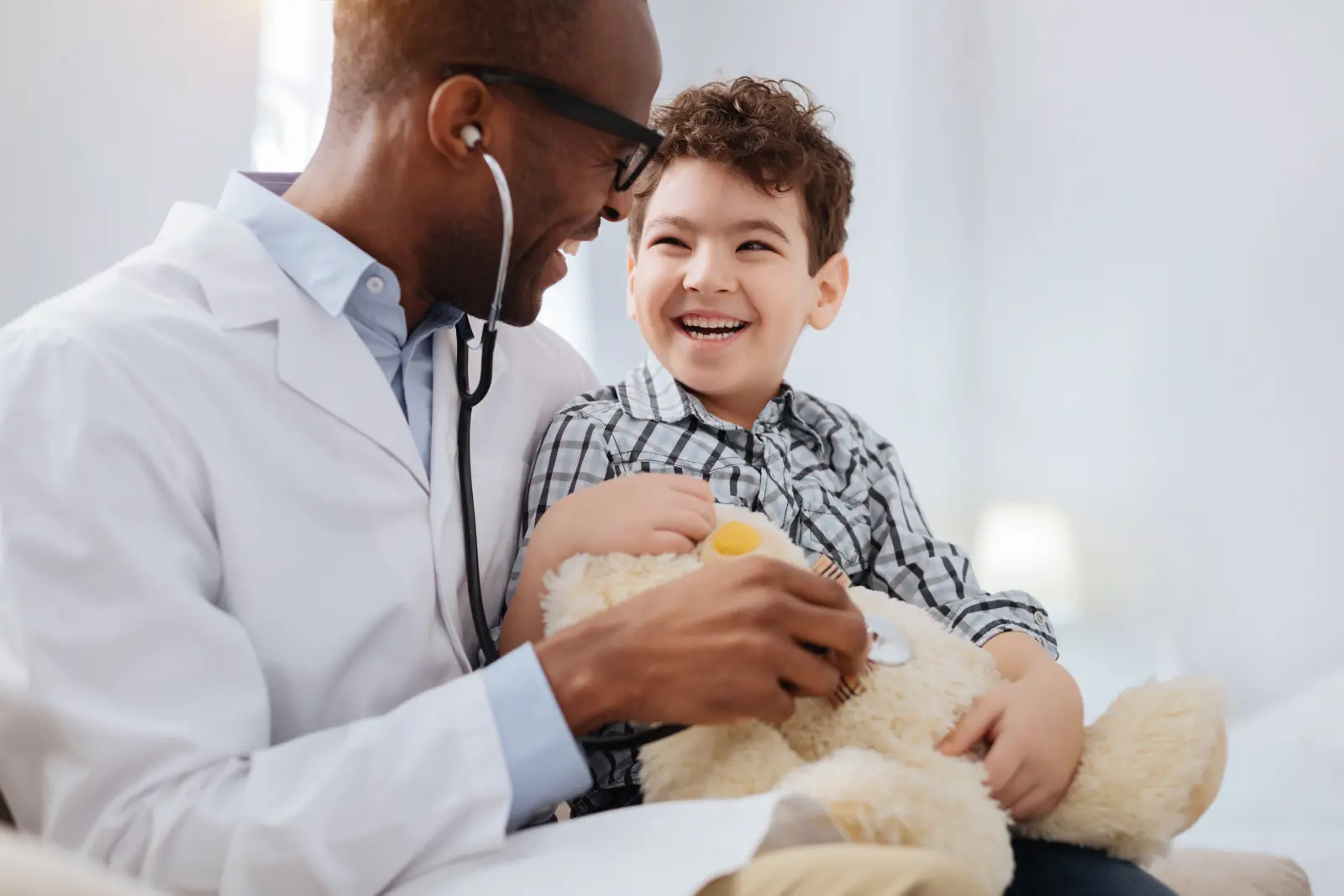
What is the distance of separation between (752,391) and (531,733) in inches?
27.9

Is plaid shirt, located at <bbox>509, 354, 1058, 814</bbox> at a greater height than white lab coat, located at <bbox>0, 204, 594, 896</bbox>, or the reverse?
plaid shirt, located at <bbox>509, 354, 1058, 814</bbox>

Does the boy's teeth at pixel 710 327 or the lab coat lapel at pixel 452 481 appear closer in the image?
the lab coat lapel at pixel 452 481

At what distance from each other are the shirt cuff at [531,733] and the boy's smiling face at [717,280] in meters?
0.61

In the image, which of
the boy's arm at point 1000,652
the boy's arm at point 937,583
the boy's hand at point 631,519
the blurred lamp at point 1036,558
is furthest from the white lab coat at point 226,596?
the blurred lamp at point 1036,558

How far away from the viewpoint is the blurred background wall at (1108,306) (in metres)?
2.93

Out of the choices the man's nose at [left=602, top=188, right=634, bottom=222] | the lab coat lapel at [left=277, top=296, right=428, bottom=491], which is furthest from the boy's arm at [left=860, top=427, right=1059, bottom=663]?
the lab coat lapel at [left=277, top=296, right=428, bottom=491]

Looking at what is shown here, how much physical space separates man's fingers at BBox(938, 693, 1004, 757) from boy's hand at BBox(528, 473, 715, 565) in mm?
285

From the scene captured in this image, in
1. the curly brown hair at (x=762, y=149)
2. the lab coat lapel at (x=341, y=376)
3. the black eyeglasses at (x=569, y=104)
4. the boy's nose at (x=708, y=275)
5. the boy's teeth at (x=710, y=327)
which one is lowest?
the lab coat lapel at (x=341, y=376)

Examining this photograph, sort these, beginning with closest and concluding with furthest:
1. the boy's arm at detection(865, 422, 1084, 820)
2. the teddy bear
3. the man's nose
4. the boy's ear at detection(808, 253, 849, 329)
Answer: the teddy bear → the boy's arm at detection(865, 422, 1084, 820) → the man's nose → the boy's ear at detection(808, 253, 849, 329)

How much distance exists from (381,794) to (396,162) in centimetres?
62

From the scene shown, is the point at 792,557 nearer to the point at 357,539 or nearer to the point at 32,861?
the point at 357,539

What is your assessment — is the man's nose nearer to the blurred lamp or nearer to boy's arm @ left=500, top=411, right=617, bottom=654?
boy's arm @ left=500, top=411, right=617, bottom=654

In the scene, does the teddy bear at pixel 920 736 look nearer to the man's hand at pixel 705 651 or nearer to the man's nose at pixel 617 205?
the man's hand at pixel 705 651

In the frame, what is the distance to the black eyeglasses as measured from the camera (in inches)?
43.2
